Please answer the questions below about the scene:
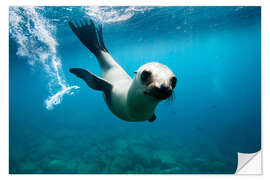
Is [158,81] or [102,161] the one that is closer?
[158,81]

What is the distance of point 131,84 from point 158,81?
0.57 m

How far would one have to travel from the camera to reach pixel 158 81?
130cm

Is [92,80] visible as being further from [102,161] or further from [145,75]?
[102,161]

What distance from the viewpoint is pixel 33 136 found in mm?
11258

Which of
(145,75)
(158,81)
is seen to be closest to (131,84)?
(145,75)

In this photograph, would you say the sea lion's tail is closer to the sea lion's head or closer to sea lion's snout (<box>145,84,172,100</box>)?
the sea lion's head

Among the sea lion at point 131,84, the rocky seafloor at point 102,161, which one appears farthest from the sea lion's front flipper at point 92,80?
the rocky seafloor at point 102,161

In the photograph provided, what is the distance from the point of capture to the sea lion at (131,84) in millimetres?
1326

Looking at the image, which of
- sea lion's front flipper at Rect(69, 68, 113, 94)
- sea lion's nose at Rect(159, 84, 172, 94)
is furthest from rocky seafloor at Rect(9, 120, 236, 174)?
sea lion's nose at Rect(159, 84, 172, 94)

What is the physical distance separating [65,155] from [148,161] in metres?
3.75

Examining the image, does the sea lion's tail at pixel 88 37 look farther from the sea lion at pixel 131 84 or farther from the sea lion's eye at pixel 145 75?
the sea lion's eye at pixel 145 75
